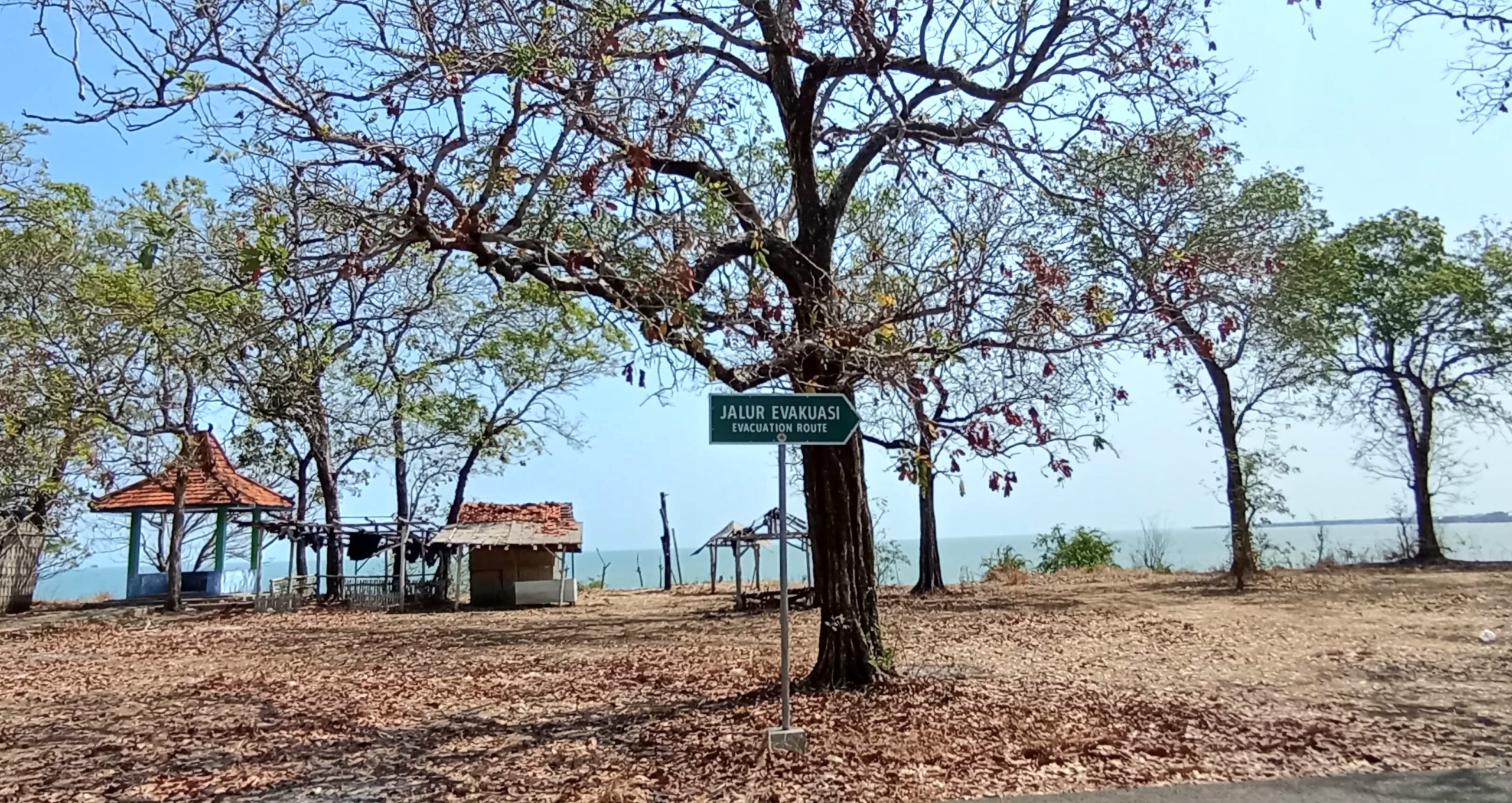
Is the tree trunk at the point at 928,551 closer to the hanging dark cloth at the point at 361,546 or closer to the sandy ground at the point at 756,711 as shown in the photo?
the sandy ground at the point at 756,711

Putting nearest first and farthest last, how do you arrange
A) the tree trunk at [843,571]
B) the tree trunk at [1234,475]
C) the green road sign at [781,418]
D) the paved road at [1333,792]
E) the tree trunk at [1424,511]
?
the paved road at [1333,792]
the green road sign at [781,418]
the tree trunk at [843,571]
the tree trunk at [1234,475]
the tree trunk at [1424,511]

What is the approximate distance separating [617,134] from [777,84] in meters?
2.39

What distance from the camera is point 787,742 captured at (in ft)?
20.9

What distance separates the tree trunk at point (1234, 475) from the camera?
792 inches

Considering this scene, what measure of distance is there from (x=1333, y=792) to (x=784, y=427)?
148 inches

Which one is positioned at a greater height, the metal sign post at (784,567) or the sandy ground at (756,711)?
the metal sign post at (784,567)

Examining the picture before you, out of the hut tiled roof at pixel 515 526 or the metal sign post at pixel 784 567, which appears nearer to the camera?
the metal sign post at pixel 784 567

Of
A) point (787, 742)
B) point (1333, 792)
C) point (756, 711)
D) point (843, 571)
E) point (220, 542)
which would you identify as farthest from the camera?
point (220, 542)

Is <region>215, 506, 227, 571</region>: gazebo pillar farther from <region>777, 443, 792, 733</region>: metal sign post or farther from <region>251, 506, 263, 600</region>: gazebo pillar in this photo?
<region>777, 443, 792, 733</region>: metal sign post

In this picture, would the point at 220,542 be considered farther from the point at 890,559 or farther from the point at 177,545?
the point at 890,559

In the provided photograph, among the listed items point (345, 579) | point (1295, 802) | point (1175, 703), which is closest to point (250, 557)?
point (345, 579)

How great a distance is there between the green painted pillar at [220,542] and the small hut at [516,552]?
6147 mm

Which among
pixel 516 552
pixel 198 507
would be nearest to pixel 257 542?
pixel 198 507

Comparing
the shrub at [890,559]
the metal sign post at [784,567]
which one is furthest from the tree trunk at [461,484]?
the metal sign post at [784,567]
